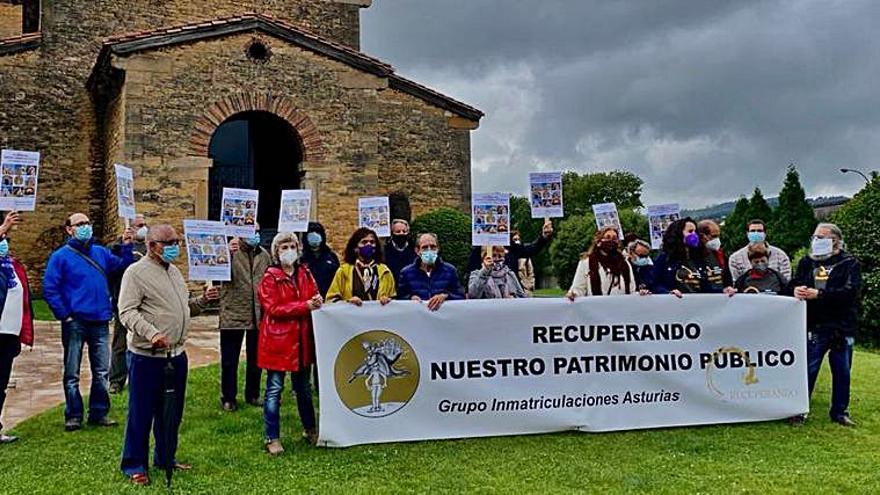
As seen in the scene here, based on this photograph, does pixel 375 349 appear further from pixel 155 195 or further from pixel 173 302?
pixel 155 195

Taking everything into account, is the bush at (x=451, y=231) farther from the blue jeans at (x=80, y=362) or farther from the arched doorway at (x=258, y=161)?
the blue jeans at (x=80, y=362)

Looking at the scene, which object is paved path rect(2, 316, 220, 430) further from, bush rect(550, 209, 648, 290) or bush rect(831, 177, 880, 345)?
bush rect(550, 209, 648, 290)

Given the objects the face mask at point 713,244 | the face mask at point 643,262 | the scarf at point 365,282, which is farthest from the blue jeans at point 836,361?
the scarf at point 365,282

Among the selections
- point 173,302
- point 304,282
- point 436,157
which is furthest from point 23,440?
point 436,157

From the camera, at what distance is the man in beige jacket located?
5262 millimetres

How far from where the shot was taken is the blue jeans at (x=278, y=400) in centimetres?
603

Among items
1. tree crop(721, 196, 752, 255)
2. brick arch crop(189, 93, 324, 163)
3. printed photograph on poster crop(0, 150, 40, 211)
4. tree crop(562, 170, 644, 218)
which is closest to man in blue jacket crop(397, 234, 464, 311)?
printed photograph on poster crop(0, 150, 40, 211)

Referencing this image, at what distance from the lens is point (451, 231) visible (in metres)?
17.0

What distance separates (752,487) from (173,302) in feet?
14.0

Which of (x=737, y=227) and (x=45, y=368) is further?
(x=737, y=227)

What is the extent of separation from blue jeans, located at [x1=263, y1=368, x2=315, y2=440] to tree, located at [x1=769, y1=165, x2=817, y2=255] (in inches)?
1392

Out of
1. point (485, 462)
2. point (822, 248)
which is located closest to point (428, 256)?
point (485, 462)

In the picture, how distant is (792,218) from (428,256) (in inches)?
1406

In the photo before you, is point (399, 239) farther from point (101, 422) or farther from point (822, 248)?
point (822, 248)
